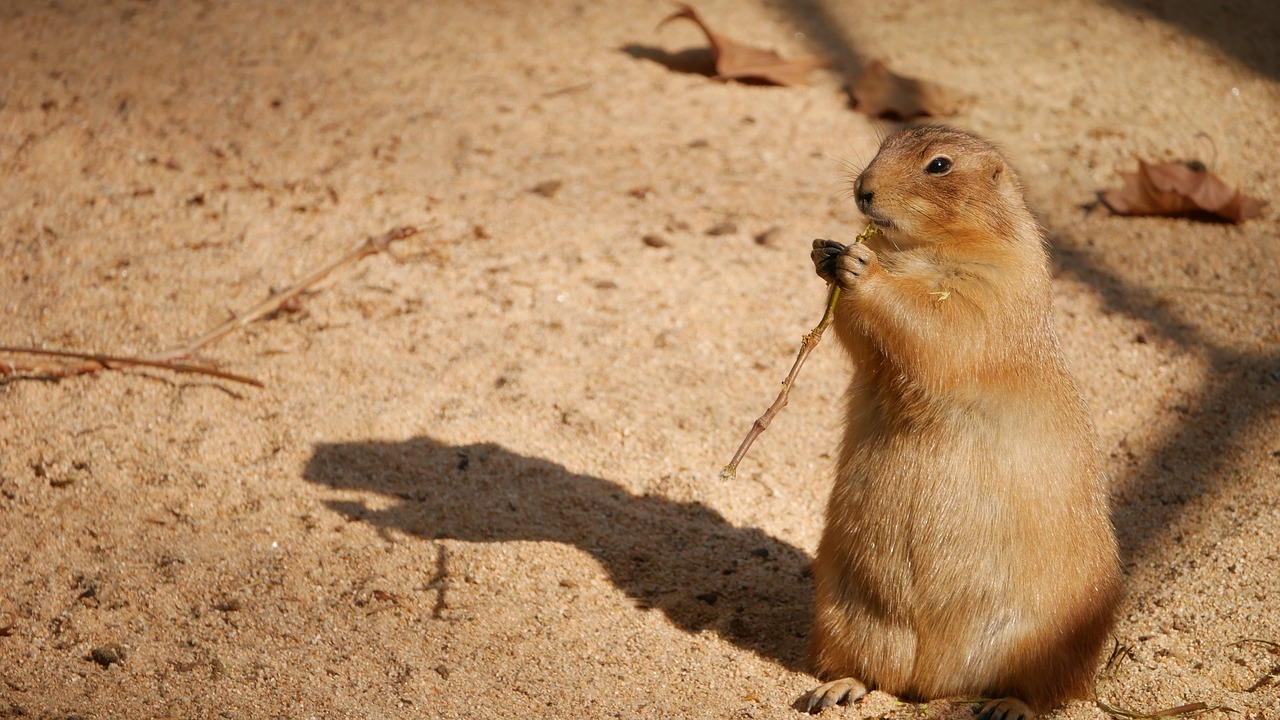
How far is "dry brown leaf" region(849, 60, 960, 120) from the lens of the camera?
6.64 metres

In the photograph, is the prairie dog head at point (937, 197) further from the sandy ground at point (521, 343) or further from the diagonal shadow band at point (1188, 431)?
the diagonal shadow band at point (1188, 431)

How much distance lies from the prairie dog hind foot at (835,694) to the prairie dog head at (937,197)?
50.7 inches

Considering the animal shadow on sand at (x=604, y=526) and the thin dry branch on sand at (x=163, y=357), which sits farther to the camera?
the thin dry branch on sand at (x=163, y=357)

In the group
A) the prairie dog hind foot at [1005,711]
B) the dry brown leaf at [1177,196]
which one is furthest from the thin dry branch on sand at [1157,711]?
the dry brown leaf at [1177,196]

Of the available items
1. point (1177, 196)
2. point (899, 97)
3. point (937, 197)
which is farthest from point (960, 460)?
point (899, 97)

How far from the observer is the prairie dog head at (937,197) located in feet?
11.0

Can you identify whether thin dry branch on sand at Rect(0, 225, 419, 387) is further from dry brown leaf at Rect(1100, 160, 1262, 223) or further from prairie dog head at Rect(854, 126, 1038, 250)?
dry brown leaf at Rect(1100, 160, 1262, 223)

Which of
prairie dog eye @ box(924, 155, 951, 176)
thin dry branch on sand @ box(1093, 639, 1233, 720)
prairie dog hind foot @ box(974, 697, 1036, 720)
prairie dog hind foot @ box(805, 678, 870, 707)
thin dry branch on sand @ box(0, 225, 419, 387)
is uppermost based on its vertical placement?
prairie dog eye @ box(924, 155, 951, 176)

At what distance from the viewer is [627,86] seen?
6.84 metres

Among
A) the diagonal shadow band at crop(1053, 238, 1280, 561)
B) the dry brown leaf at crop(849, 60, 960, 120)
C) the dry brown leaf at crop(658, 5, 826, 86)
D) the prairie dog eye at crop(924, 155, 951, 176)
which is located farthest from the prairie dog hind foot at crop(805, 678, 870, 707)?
the dry brown leaf at crop(658, 5, 826, 86)

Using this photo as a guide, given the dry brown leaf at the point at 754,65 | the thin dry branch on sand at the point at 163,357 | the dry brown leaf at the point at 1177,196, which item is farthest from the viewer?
the dry brown leaf at the point at 754,65

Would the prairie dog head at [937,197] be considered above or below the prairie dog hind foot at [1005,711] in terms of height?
above

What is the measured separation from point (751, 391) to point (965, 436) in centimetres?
181

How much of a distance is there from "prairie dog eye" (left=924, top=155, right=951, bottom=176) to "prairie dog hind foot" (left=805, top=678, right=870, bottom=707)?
4.94 feet
